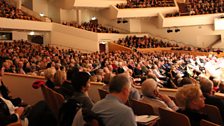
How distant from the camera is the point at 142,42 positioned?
24938 mm

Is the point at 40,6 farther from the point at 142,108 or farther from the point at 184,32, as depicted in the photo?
the point at 142,108

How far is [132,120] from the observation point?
253 cm

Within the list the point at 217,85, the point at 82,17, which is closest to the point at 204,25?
the point at 82,17

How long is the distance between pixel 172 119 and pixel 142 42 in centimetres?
2214

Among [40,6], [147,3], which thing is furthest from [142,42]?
[40,6]

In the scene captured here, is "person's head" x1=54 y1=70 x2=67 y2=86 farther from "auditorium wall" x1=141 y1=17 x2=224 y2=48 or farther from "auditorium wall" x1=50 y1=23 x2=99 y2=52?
"auditorium wall" x1=141 y1=17 x2=224 y2=48

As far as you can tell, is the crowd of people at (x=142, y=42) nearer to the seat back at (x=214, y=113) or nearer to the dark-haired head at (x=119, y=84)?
the seat back at (x=214, y=113)

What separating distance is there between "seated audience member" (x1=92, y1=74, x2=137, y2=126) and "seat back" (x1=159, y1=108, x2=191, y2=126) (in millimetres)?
456

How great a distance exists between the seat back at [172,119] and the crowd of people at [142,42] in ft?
68.1

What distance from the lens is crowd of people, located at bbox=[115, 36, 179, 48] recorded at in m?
24.4

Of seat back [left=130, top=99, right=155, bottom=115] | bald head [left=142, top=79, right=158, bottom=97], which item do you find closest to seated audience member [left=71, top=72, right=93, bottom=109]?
seat back [left=130, top=99, right=155, bottom=115]

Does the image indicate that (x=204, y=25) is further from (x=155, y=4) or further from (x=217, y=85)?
(x=217, y=85)

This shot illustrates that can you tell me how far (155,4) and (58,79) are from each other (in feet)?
75.5

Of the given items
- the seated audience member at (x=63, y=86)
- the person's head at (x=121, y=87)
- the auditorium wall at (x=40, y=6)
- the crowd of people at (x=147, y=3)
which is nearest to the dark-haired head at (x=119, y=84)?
the person's head at (x=121, y=87)
